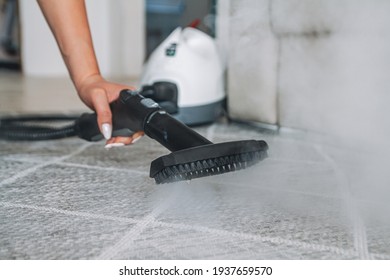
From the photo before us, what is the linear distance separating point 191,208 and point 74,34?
38 cm

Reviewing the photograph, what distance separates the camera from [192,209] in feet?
2.12

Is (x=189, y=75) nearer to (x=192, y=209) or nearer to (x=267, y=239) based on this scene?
(x=192, y=209)

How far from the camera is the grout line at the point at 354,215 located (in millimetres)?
532

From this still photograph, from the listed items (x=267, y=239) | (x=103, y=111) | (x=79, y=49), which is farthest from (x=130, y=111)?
(x=267, y=239)

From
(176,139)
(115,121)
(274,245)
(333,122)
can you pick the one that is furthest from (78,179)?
(333,122)

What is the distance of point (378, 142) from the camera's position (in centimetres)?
94

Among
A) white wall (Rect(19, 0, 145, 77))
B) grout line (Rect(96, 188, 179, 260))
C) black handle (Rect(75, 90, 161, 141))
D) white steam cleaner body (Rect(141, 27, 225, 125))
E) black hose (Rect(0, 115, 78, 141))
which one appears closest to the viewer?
grout line (Rect(96, 188, 179, 260))

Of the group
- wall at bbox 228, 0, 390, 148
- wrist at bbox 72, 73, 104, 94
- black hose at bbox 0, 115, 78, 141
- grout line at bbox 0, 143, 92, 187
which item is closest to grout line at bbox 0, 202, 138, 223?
grout line at bbox 0, 143, 92, 187

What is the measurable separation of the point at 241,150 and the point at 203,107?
69 cm

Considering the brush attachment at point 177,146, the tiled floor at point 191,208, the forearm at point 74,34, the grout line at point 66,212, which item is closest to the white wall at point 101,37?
the tiled floor at point 191,208

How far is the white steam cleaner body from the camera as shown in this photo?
4.15 feet

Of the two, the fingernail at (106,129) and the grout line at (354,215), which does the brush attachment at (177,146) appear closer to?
the fingernail at (106,129)

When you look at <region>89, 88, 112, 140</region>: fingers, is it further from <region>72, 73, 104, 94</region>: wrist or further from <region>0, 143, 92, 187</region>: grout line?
<region>0, 143, 92, 187</region>: grout line

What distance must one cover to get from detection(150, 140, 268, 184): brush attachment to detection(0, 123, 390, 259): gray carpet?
57 mm
